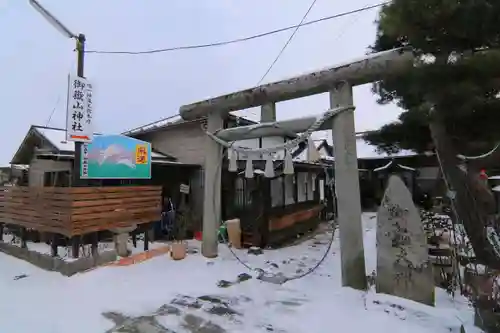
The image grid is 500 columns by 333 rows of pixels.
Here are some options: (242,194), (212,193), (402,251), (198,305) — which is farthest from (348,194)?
(242,194)

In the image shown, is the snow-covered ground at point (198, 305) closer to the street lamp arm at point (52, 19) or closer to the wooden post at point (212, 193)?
the wooden post at point (212, 193)

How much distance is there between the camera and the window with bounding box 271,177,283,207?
440 inches

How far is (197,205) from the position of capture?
1319 centimetres

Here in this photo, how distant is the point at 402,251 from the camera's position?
5.21 meters

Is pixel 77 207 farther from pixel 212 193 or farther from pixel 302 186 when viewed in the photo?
pixel 302 186

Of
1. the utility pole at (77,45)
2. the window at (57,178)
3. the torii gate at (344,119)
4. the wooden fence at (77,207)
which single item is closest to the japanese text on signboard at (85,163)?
the utility pole at (77,45)

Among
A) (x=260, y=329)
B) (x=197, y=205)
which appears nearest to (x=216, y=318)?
(x=260, y=329)

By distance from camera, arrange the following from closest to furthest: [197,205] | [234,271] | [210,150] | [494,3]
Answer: [494,3] → [234,271] → [210,150] → [197,205]

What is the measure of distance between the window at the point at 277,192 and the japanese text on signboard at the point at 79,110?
6145 mm

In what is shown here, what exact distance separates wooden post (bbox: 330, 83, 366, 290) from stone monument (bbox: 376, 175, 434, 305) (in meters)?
0.38

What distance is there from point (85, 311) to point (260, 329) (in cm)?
280

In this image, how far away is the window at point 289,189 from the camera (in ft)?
40.4

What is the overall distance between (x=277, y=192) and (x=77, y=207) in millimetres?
6665

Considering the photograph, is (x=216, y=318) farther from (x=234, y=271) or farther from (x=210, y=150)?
(x=210, y=150)
